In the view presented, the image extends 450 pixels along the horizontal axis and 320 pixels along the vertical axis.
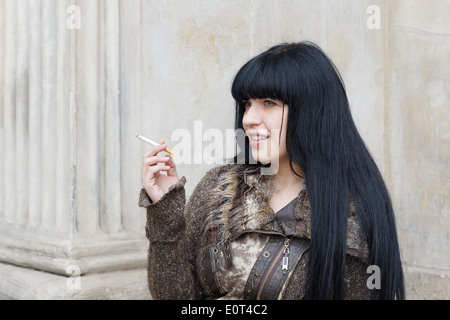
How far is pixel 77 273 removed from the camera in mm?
2391

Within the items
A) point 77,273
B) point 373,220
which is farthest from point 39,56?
point 373,220

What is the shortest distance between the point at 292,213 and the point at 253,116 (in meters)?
0.35

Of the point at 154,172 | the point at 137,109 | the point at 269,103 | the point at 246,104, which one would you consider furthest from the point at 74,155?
the point at 269,103

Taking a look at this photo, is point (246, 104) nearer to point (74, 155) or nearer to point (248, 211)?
point (248, 211)

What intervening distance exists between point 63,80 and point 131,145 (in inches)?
16.9

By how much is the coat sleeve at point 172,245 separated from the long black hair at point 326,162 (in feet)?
1.35

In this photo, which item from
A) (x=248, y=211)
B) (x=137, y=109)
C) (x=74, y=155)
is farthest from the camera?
(x=137, y=109)

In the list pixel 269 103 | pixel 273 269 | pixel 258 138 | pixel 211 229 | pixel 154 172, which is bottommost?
pixel 273 269

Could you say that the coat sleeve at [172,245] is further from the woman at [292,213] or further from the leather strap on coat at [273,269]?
the leather strap on coat at [273,269]

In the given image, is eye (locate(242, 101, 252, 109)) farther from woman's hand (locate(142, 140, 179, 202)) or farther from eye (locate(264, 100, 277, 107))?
woman's hand (locate(142, 140, 179, 202))

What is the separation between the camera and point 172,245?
184 cm

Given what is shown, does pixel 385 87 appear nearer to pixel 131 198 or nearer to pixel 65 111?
pixel 131 198

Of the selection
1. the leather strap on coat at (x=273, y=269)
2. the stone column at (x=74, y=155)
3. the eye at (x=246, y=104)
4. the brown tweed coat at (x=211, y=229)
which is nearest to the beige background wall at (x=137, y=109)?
the stone column at (x=74, y=155)

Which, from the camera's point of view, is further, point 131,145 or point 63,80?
point 131,145
